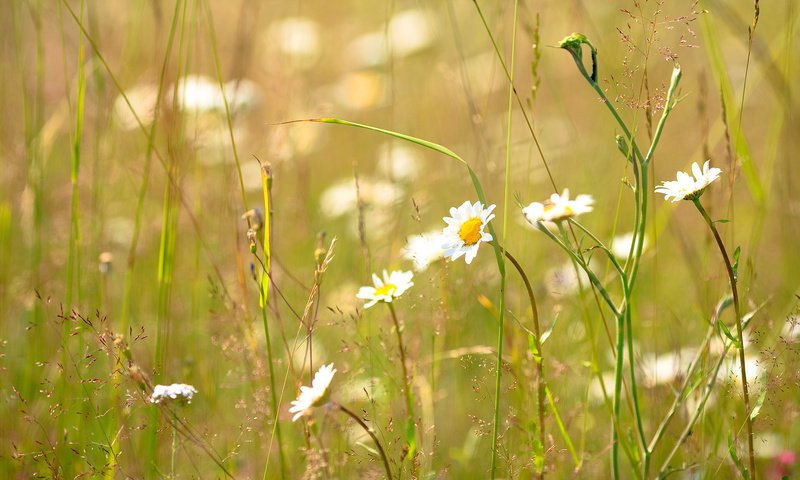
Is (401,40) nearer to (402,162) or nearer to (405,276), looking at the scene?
(402,162)

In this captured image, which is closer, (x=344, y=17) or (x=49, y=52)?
(x=49, y=52)

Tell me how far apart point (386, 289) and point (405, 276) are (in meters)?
0.04

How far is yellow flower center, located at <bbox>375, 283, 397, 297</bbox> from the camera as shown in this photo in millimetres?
1329

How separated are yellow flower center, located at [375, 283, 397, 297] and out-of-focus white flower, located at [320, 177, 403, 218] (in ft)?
4.15

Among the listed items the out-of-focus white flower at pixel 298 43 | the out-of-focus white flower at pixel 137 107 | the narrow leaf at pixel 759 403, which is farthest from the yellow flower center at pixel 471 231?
the out-of-focus white flower at pixel 298 43

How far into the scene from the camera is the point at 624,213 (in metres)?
2.92

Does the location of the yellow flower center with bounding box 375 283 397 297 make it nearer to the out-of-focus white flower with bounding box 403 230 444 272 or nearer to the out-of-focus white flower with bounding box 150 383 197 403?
the out-of-focus white flower with bounding box 403 230 444 272

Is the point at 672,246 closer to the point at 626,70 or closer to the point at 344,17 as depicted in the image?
the point at 626,70

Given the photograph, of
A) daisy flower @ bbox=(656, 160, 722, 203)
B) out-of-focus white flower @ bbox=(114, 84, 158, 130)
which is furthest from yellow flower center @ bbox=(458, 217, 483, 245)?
out-of-focus white flower @ bbox=(114, 84, 158, 130)

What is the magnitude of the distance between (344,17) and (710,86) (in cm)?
266

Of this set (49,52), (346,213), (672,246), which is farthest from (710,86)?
(49,52)

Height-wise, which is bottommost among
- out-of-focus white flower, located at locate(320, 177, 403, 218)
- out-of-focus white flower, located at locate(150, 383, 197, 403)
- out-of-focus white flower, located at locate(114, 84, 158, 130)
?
out-of-focus white flower, located at locate(150, 383, 197, 403)

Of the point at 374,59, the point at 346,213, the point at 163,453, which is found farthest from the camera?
the point at 374,59

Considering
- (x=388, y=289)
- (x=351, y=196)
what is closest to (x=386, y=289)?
(x=388, y=289)
